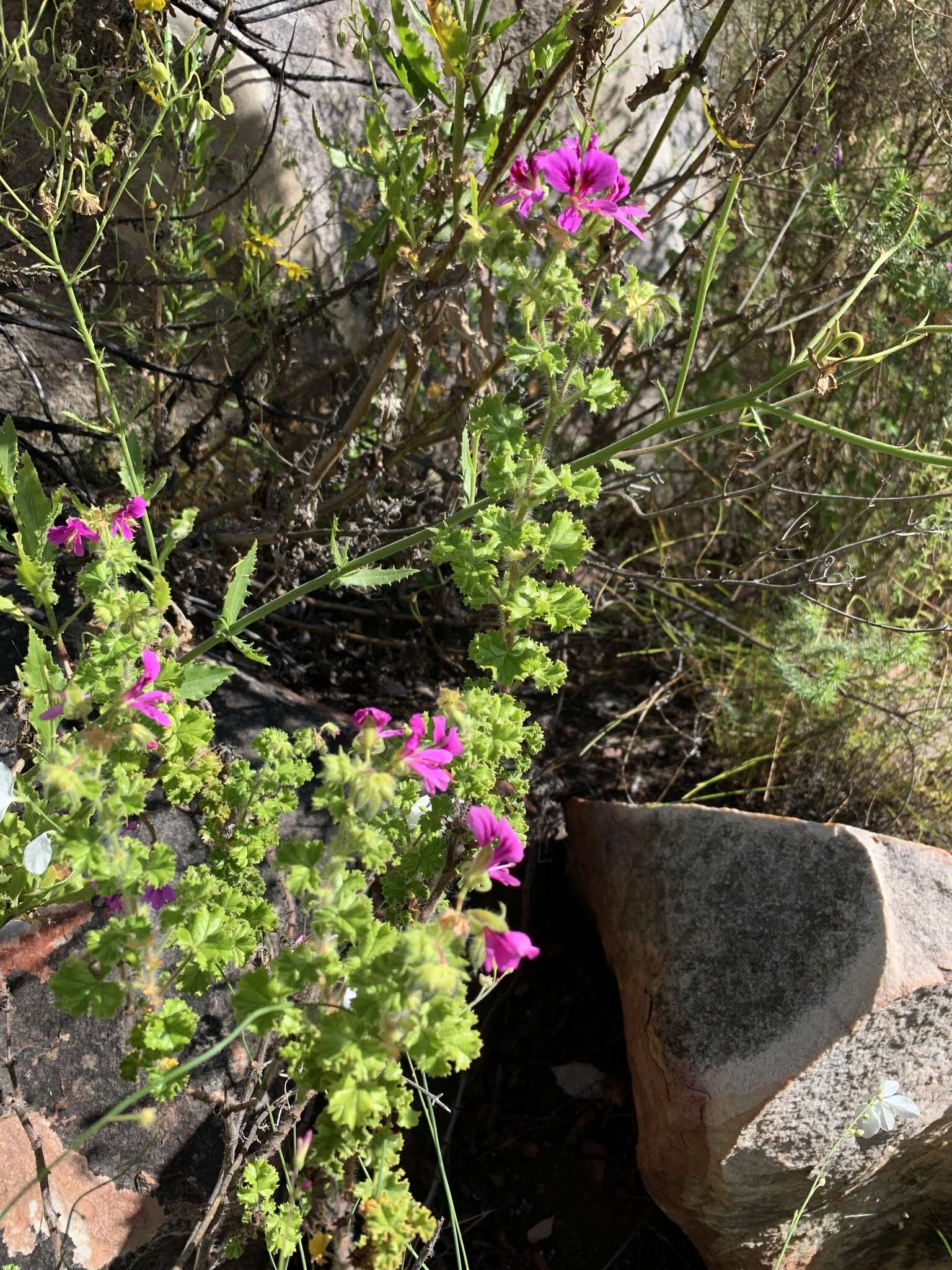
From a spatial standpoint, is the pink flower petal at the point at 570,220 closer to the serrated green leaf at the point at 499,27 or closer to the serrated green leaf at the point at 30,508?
the serrated green leaf at the point at 499,27

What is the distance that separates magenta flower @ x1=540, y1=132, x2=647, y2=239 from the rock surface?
1.06 m

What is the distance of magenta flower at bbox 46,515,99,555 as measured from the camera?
1338 mm

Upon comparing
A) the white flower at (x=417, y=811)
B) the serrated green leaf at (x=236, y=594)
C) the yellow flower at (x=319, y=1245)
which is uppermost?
the serrated green leaf at (x=236, y=594)

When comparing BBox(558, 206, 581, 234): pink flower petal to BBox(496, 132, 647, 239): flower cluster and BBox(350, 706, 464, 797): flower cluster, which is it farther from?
BBox(350, 706, 464, 797): flower cluster

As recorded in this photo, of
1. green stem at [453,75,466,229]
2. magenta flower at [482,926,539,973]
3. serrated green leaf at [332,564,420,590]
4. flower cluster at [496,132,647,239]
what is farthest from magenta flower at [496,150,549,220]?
magenta flower at [482,926,539,973]

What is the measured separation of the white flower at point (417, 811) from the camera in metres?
1.26

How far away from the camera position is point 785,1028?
5.35ft

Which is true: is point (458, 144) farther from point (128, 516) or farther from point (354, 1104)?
point (354, 1104)

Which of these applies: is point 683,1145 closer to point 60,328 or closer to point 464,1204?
point 464,1204

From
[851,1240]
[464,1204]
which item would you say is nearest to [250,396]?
[464,1204]

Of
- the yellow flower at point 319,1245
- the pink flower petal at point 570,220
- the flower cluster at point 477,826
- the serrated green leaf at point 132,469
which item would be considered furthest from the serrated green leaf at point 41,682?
the pink flower petal at point 570,220

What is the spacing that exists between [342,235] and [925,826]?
178cm

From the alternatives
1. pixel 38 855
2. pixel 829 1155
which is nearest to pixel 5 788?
pixel 38 855

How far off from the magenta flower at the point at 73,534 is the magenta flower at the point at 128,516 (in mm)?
31
